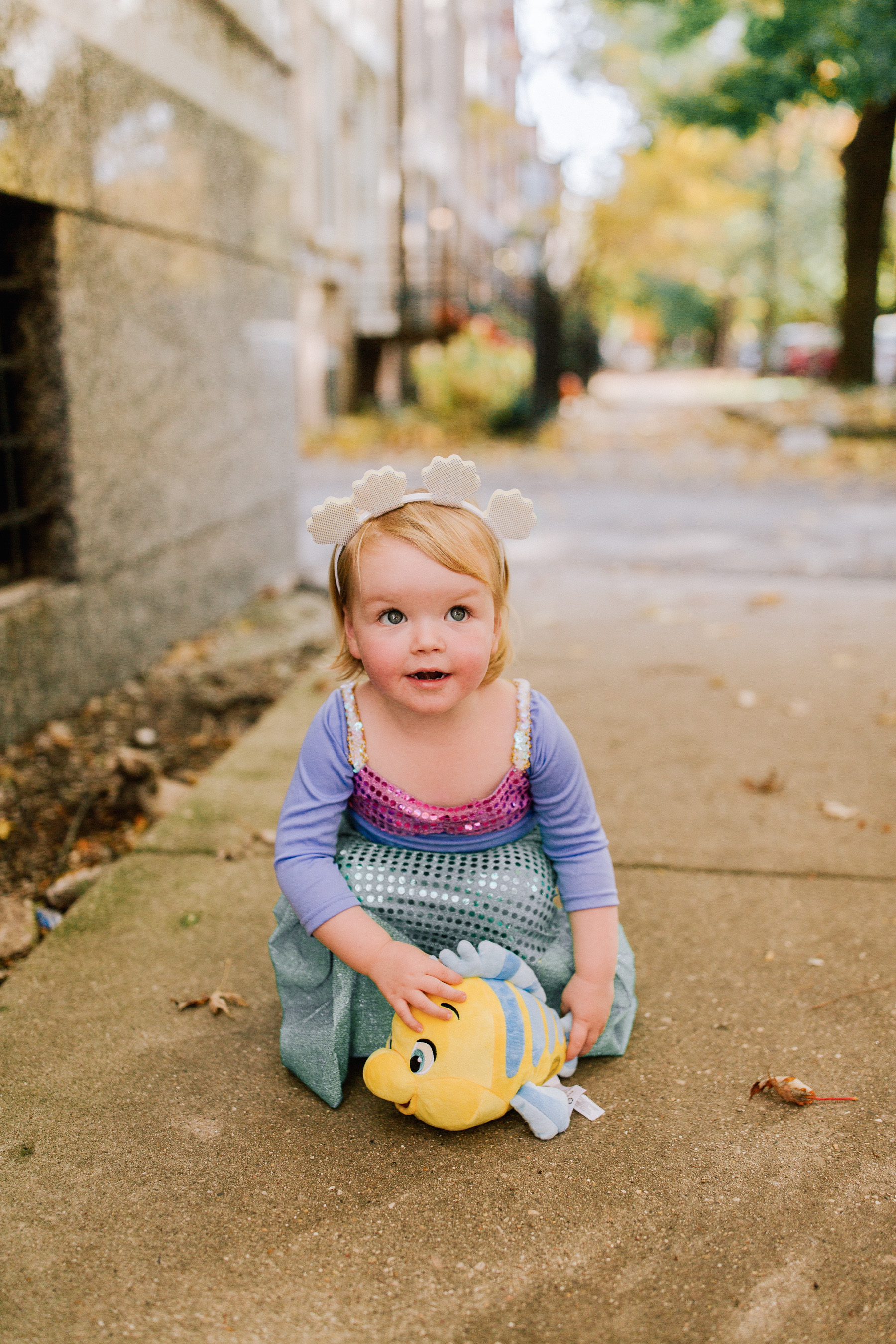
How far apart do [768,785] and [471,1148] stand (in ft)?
5.91

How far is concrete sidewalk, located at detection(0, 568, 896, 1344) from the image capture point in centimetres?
156

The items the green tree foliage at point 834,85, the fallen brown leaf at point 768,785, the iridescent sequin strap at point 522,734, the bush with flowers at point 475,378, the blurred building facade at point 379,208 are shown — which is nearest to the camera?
the iridescent sequin strap at point 522,734

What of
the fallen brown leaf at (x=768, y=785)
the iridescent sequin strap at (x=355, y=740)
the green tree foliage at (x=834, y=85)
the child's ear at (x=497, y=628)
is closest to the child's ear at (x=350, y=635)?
the iridescent sequin strap at (x=355, y=740)

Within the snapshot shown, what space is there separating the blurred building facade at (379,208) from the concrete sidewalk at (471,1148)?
13198mm

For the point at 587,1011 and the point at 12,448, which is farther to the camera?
the point at 12,448

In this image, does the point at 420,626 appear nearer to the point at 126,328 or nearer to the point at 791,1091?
the point at 791,1091

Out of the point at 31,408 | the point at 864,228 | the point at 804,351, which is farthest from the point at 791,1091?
the point at 804,351

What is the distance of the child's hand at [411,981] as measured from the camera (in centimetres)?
182

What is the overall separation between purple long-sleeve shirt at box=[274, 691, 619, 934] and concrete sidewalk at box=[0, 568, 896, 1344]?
0.36 meters

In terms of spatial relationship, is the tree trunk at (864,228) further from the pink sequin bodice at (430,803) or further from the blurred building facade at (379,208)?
the pink sequin bodice at (430,803)

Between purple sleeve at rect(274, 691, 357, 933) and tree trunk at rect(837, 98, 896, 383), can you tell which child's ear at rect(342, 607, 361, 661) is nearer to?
purple sleeve at rect(274, 691, 357, 933)

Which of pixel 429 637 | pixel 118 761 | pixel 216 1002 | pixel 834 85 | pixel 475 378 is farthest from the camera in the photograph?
pixel 475 378

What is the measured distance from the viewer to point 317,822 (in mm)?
2014

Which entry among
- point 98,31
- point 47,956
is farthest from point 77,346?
point 47,956
